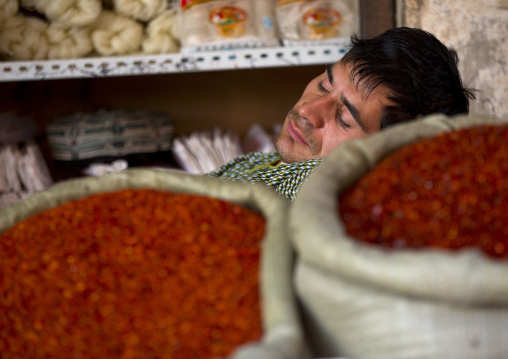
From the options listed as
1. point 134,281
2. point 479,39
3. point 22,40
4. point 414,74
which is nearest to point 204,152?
point 22,40

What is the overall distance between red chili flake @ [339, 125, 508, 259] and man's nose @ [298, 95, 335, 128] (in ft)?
2.08

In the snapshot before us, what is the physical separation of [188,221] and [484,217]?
0.26m

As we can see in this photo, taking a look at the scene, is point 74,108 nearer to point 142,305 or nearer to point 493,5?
point 493,5

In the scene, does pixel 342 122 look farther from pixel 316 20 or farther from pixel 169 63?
pixel 169 63

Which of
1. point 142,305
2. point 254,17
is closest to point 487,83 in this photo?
point 254,17

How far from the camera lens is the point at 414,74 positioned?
3.73 ft

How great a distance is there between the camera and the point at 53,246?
47cm

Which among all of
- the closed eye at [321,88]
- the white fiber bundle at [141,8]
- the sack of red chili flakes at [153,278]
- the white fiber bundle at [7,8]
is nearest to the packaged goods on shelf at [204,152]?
the white fiber bundle at [141,8]

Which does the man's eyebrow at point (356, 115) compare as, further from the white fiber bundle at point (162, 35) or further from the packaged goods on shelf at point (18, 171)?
the packaged goods on shelf at point (18, 171)

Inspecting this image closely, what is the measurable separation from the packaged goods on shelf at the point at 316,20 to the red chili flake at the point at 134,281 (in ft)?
3.51

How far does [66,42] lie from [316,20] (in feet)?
2.41

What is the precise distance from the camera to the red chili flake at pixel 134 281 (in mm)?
409

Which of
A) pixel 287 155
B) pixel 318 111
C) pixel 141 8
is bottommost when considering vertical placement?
pixel 287 155

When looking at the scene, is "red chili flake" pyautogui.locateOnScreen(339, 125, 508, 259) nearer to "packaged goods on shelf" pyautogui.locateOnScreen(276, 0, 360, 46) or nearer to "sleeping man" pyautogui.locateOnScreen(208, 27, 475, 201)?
"sleeping man" pyautogui.locateOnScreen(208, 27, 475, 201)
